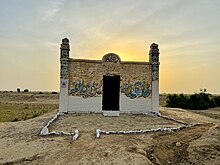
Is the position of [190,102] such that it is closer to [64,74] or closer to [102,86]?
[102,86]

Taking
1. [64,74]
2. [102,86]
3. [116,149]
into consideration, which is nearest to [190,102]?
[102,86]

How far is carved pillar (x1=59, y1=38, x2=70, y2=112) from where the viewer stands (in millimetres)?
16109

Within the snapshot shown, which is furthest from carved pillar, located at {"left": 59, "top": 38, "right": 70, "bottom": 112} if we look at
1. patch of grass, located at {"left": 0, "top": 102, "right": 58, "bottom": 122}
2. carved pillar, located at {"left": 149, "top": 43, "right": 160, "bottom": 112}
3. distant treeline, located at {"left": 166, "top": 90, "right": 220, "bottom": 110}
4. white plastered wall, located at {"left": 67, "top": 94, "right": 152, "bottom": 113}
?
distant treeline, located at {"left": 166, "top": 90, "right": 220, "bottom": 110}

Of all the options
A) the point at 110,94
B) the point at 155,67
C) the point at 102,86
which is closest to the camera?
the point at 102,86

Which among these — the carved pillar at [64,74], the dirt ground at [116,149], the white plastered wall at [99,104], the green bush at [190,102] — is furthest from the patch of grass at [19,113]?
the green bush at [190,102]

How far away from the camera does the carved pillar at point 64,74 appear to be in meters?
16.1

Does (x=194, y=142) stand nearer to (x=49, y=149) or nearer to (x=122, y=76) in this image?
(x=49, y=149)

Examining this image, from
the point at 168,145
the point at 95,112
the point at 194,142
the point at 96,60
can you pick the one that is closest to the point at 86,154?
the point at 168,145

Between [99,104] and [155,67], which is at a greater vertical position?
[155,67]

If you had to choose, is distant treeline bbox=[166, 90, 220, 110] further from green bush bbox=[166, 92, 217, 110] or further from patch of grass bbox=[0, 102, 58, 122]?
patch of grass bbox=[0, 102, 58, 122]

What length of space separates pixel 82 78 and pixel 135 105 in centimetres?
434

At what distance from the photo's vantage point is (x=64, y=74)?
16.2 meters

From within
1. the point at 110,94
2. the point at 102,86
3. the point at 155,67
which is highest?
the point at 155,67

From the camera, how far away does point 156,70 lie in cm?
1736
